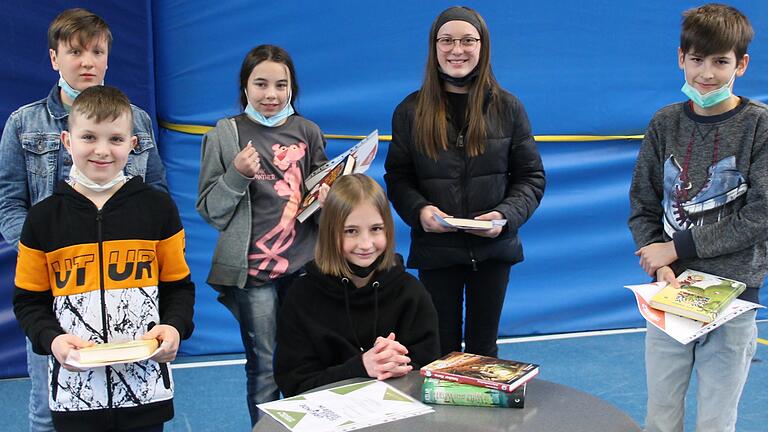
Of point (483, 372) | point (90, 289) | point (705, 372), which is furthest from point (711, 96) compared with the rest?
point (90, 289)

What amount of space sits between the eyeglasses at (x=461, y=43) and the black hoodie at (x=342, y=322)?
97 centimetres

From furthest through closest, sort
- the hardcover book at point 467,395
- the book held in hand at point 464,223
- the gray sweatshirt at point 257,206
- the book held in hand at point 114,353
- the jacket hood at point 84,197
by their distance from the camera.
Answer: the gray sweatshirt at point 257,206 < the book held in hand at point 464,223 < the jacket hood at point 84,197 < the book held in hand at point 114,353 < the hardcover book at point 467,395

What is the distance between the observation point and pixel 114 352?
197 centimetres

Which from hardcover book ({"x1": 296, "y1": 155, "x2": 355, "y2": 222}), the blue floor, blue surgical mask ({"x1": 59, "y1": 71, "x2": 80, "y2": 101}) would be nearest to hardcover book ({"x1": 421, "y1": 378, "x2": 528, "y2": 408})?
hardcover book ({"x1": 296, "y1": 155, "x2": 355, "y2": 222})

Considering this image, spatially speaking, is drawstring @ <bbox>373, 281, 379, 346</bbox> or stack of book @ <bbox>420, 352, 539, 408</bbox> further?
drawstring @ <bbox>373, 281, 379, 346</bbox>

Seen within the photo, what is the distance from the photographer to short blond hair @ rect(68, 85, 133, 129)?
2189 millimetres

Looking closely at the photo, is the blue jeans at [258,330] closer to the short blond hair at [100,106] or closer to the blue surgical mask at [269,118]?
the blue surgical mask at [269,118]

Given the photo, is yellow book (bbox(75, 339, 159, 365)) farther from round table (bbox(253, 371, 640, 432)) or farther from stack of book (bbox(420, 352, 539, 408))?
stack of book (bbox(420, 352, 539, 408))

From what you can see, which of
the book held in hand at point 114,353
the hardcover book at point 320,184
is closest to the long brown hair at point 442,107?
the hardcover book at point 320,184

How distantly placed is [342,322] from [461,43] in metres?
1.18

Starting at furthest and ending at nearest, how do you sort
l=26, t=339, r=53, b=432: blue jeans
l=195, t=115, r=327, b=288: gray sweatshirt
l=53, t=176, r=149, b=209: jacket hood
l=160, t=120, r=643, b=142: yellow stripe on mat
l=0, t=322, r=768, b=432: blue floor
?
l=160, t=120, r=643, b=142: yellow stripe on mat < l=0, t=322, r=768, b=432: blue floor < l=195, t=115, r=327, b=288: gray sweatshirt < l=26, t=339, r=53, b=432: blue jeans < l=53, t=176, r=149, b=209: jacket hood

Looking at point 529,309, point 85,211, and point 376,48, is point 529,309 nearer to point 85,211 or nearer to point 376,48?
point 376,48

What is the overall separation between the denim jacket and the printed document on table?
116 centimetres

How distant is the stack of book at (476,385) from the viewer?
1.78 m
